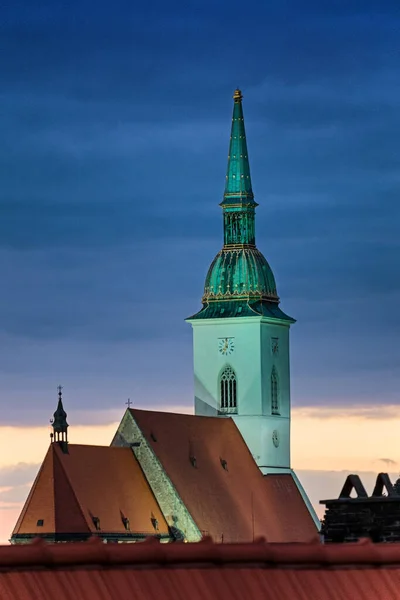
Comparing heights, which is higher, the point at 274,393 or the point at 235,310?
the point at 235,310

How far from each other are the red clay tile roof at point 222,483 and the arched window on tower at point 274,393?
3.36m

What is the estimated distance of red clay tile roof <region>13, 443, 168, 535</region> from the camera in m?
108

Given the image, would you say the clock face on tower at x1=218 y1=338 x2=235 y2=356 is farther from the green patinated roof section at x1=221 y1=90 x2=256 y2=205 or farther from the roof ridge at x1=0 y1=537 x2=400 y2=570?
the roof ridge at x1=0 y1=537 x2=400 y2=570

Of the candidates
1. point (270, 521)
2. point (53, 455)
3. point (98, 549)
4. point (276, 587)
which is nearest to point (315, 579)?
point (276, 587)

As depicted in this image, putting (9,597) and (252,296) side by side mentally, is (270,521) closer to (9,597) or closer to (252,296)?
(252,296)

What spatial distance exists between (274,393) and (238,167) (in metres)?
13.3

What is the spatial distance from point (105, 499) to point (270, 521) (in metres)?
13.7

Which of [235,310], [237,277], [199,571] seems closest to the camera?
[199,571]

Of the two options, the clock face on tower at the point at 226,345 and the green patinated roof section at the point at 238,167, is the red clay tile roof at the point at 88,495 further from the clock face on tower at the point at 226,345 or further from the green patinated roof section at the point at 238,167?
the green patinated roof section at the point at 238,167

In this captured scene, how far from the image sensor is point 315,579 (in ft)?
85.4

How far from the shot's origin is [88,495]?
110062 millimetres

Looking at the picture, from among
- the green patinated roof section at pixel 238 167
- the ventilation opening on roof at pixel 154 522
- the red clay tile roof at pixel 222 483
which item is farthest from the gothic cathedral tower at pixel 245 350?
the ventilation opening on roof at pixel 154 522

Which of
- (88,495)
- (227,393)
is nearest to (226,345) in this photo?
(227,393)

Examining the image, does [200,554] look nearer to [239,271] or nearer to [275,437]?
[239,271]
